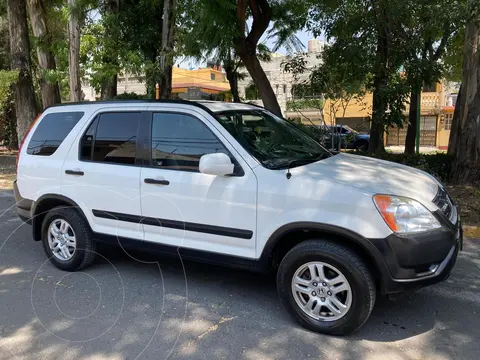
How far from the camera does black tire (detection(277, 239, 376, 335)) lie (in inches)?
129

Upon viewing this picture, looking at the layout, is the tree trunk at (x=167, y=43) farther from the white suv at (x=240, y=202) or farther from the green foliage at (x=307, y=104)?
Answer: the white suv at (x=240, y=202)

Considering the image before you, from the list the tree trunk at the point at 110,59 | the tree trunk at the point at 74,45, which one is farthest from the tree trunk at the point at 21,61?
the tree trunk at the point at 74,45

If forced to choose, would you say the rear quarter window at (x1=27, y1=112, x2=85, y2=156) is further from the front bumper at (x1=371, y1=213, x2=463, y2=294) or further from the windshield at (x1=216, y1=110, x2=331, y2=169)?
the front bumper at (x1=371, y1=213, x2=463, y2=294)

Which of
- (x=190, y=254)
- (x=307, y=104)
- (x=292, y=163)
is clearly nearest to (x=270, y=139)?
(x=292, y=163)

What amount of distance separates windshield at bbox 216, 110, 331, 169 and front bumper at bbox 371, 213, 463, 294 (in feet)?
3.64

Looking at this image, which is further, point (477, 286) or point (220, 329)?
point (477, 286)

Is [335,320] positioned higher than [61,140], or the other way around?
[61,140]

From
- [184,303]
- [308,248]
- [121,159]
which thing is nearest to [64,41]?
[121,159]

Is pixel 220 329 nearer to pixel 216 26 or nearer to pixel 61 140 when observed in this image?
pixel 61 140

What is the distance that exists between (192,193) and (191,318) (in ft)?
3.56

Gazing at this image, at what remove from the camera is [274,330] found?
3.56 meters

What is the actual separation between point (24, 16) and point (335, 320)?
1363 centimetres

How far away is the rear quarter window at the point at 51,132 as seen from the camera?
4.87m

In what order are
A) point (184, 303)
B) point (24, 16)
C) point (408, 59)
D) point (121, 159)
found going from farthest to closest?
point (24, 16) < point (408, 59) < point (121, 159) < point (184, 303)
